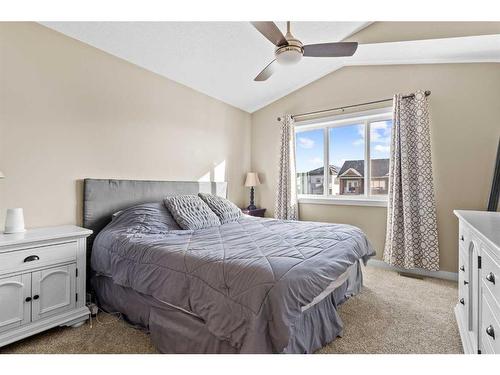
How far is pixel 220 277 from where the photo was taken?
143 cm

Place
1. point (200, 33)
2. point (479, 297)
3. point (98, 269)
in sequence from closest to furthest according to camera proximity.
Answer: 1. point (479, 297)
2. point (98, 269)
3. point (200, 33)

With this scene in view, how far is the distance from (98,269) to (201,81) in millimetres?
2516

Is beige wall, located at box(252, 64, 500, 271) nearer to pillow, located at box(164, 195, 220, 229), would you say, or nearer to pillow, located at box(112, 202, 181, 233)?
pillow, located at box(164, 195, 220, 229)

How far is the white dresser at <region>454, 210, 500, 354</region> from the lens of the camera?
1109mm

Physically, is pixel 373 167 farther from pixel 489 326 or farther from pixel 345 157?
pixel 489 326

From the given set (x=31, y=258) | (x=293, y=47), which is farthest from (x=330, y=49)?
(x=31, y=258)

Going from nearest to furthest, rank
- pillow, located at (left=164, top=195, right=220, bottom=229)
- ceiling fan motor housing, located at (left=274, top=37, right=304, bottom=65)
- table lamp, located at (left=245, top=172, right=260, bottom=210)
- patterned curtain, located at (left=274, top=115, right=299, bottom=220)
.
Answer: ceiling fan motor housing, located at (left=274, top=37, right=304, bottom=65) → pillow, located at (left=164, top=195, right=220, bottom=229) → patterned curtain, located at (left=274, top=115, right=299, bottom=220) → table lamp, located at (left=245, top=172, right=260, bottom=210)

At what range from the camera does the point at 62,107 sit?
2318 mm

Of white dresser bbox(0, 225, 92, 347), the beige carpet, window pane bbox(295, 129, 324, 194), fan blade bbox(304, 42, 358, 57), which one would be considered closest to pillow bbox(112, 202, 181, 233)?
white dresser bbox(0, 225, 92, 347)

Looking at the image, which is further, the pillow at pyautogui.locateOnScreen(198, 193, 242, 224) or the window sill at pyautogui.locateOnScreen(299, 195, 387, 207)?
Answer: the window sill at pyautogui.locateOnScreen(299, 195, 387, 207)

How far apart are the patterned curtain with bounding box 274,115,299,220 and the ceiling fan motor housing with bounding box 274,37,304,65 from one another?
2.01m

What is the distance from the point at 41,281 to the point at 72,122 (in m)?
1.40
